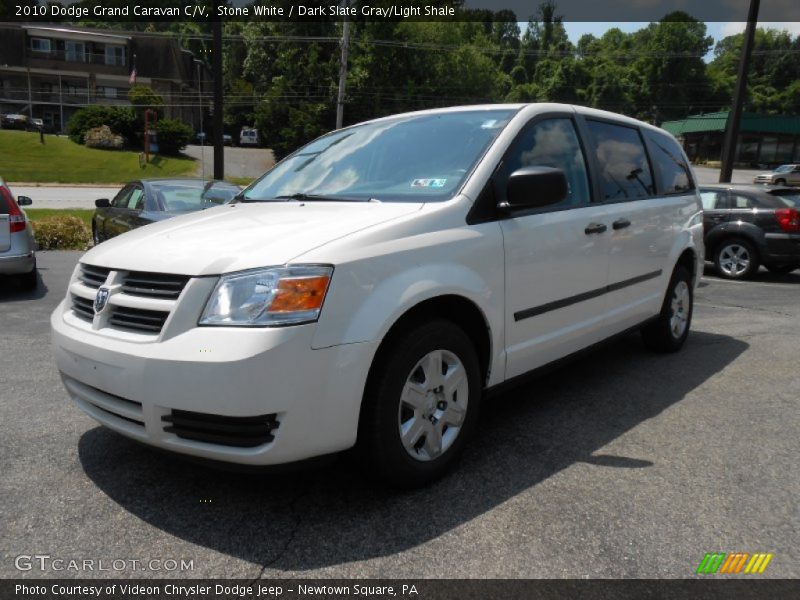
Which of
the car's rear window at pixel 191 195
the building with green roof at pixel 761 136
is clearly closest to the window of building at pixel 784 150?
the building with green roof at pixel 761 136

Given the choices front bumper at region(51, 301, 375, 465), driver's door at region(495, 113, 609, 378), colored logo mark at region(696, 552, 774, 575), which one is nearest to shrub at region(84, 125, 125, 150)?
driver's door at region(495, 113, 609, 378)

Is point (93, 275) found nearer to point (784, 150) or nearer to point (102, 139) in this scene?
point (102, 139)

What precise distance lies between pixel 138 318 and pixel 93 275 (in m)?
0.54

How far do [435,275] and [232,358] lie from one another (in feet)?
3.22

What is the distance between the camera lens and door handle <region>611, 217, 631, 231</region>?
4.24m

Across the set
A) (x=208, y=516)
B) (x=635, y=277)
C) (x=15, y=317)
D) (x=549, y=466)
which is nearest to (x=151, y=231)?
(x=208, y=516)

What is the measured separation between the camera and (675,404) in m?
4.30

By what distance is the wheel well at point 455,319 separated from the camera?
2.81 meters

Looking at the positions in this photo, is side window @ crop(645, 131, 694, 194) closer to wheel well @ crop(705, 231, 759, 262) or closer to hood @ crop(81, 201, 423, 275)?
hood @ crop(81, 201, 423, 275)

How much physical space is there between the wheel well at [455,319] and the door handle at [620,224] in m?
1.49

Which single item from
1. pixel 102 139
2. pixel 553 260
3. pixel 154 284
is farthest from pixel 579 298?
pixel 102 139

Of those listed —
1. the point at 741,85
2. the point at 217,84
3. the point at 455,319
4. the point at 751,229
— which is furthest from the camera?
the point at 741,85

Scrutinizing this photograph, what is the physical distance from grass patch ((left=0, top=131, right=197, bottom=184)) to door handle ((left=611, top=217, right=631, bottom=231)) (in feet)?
108

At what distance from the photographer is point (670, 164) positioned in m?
5.41
